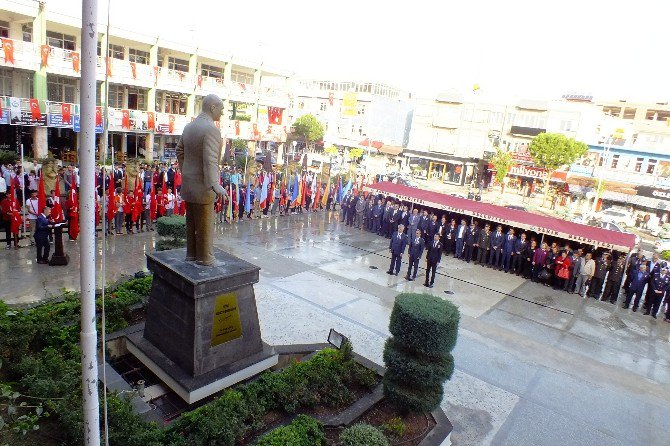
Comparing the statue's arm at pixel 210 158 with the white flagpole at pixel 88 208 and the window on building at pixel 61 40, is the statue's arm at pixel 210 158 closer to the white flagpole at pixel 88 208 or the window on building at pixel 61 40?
the white flagpole at pixel 88 208

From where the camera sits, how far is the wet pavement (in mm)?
7445

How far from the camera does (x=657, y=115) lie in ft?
148

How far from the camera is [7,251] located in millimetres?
11633

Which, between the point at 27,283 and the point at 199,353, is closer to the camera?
the point at 199,353

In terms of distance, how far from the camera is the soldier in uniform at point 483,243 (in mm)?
16203

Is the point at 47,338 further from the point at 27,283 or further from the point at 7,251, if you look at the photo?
the point at 7,251

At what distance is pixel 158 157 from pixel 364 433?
3041 centimetres

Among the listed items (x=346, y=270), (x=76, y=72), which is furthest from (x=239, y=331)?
(x=76, y=72)

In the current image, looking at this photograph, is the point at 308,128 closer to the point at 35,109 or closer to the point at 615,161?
the point at 35,109

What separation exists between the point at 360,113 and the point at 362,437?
54.0 m

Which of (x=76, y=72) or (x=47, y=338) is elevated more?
(x=76, y=72)

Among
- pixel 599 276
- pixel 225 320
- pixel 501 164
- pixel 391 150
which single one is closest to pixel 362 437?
pixel 225 320

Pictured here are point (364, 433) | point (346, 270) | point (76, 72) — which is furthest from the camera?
point (76, 72)

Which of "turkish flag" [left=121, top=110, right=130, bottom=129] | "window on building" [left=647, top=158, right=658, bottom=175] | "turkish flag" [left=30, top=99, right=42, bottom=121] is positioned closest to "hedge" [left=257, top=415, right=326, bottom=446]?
"turkish flag" [left=30, top=99, right=42, bottom=121]
